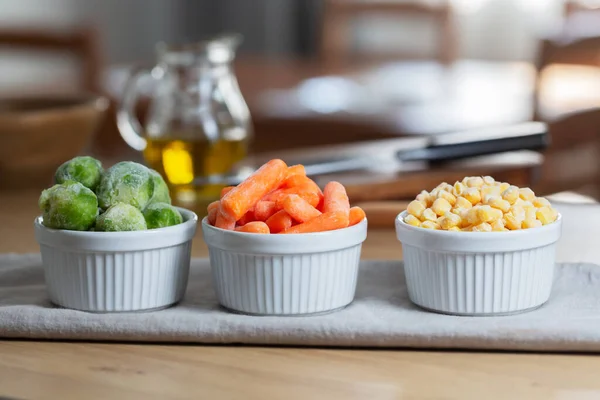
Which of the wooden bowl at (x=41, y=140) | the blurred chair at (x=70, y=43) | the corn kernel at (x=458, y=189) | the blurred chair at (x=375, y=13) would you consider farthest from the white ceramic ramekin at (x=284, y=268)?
the blurred chair at (x=375, y=13)

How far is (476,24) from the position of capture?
18.1ft

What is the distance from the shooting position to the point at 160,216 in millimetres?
952

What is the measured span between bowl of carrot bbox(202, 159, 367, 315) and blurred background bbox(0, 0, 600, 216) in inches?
20.2

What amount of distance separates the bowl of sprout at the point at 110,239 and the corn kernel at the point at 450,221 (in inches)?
10.0

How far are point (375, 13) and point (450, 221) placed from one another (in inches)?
119

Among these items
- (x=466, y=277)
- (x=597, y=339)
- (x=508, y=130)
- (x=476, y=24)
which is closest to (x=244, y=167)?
(x=508, y=130)

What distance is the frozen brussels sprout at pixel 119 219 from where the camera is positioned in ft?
3.05

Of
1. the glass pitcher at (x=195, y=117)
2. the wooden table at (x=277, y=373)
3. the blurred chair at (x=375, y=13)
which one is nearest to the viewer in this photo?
the wooden table at (x=277, y=373)

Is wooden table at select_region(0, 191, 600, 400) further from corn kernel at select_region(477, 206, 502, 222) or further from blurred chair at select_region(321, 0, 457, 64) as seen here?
blurred chair at select_region(321, 0, 457, 64)

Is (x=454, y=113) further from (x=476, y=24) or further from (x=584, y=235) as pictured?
(x=476, y=24)

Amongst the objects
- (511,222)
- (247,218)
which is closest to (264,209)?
(247,218)

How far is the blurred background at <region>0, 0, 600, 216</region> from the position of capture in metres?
1.58

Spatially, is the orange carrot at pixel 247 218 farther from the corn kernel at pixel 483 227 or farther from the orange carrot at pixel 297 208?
the corn kernel at pixel 483 227

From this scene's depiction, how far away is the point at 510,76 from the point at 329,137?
987 millimetres
